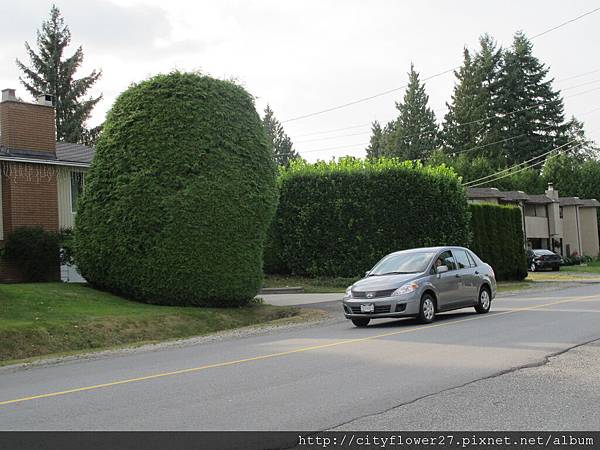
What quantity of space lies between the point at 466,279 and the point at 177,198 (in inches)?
302

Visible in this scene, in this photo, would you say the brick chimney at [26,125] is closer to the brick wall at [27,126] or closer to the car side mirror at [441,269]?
the brick wall at [27,126]

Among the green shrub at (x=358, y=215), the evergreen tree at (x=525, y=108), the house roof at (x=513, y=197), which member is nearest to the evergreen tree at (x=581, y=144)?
the evergreen tree at (x=525, y=108)

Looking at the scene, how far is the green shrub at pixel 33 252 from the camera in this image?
2314cm

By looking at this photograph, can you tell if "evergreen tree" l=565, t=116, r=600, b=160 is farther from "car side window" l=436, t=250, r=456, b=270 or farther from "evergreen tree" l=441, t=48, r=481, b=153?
"car side window" l=436, t=250, r=456, b=270

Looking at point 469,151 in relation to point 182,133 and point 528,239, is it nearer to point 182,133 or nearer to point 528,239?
point 528,239

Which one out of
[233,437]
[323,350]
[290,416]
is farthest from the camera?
[323,350]

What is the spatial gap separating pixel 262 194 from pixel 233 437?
1401 centimetres

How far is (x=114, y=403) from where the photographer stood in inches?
297

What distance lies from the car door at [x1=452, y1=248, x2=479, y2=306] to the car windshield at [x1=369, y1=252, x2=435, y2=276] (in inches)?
38.5

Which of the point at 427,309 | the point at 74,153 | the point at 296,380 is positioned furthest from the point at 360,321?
the point at 74,153

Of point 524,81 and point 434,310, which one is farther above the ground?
point 524,81

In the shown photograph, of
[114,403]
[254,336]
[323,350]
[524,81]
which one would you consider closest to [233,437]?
[114,403]

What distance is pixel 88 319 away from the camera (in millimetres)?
15539

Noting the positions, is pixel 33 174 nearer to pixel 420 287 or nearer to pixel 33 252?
pixel 33 252
